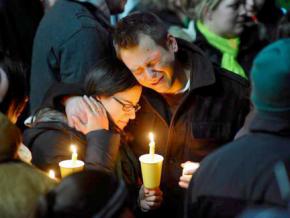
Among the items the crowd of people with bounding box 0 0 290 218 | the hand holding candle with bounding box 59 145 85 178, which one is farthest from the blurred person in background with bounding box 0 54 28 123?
the hand holding candle with bounding box 59 145 85 178

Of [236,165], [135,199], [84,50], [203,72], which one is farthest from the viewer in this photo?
[84,50]

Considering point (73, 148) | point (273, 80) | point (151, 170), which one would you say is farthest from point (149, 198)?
point (273, 80)

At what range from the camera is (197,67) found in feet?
11.5

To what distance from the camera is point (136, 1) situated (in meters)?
5.42

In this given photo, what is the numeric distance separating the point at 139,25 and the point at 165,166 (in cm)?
84

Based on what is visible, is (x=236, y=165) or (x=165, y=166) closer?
(x=236, y=165)

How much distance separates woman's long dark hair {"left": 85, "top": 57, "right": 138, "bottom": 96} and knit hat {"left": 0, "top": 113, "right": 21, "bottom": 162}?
0.97 metres

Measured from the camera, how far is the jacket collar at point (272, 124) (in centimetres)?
226

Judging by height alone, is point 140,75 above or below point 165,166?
above

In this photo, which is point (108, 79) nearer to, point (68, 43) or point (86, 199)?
point (68, 43)

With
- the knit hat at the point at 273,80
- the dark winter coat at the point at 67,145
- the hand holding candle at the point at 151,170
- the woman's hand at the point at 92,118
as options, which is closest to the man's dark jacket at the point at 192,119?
the dark winter coat at the point at 67,145

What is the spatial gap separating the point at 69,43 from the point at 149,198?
1.24 m

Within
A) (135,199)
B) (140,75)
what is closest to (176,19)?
(140,75)

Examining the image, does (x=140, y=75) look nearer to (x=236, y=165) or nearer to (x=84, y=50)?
(x=84, y=50)
